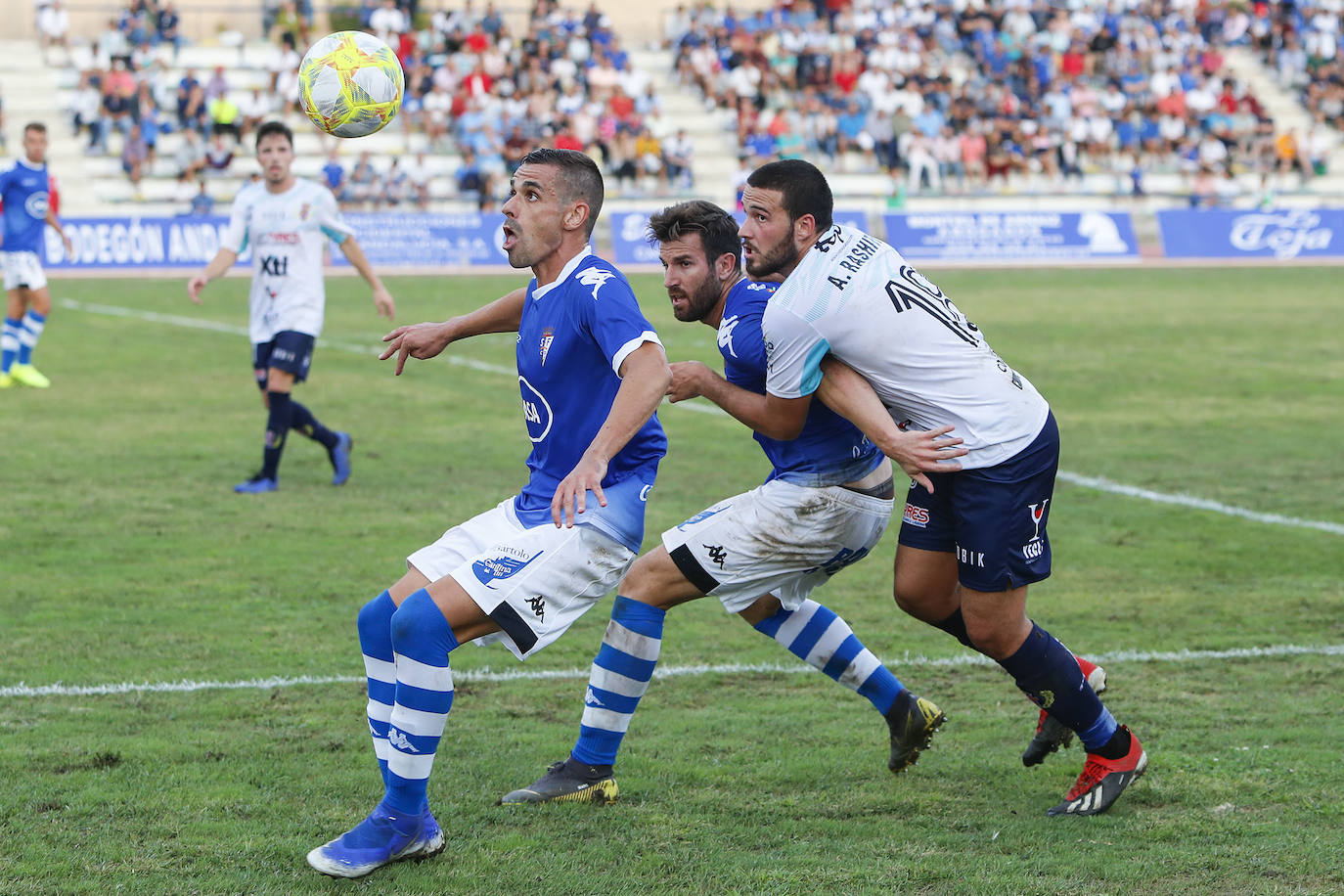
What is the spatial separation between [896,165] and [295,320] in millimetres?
27551

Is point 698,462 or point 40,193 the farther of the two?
point 40,193

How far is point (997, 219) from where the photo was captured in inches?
1217

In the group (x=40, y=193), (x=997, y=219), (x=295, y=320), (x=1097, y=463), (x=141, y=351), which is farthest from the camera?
(x=997, y=219)

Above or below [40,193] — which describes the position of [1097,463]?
below

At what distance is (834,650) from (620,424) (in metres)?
1.49

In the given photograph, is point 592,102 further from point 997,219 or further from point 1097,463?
point 1097,463

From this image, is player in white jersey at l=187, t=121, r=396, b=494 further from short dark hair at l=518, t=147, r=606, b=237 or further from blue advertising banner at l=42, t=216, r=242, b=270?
blue advertising banner at l=42, t=216, r=242, b=270

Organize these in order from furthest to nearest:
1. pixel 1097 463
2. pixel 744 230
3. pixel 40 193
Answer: pixel 40 193, pixel 1097 463, pixel 744 230

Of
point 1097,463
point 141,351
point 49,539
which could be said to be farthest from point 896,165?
point 49,539

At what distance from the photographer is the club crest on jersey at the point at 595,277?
181 inches

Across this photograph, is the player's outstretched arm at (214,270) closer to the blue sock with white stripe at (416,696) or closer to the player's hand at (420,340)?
the player's hand at (420,340)

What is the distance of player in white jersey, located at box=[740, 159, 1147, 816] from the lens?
4660 millimetres

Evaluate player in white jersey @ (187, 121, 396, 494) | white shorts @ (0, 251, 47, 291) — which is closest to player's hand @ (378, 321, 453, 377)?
player in white jersey @ (187, 121, 396, 494)

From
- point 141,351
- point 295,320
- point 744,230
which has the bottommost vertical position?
point 141,351
